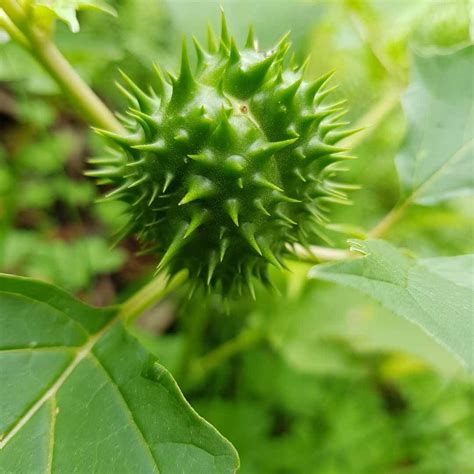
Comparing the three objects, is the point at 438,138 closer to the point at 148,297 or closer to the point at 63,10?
the point at 148,297

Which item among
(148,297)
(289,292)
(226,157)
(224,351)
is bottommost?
(224,351)

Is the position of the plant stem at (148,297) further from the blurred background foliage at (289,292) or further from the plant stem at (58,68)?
the blurred background foliage at (289,292)

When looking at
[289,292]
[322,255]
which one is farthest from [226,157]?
[289,292]

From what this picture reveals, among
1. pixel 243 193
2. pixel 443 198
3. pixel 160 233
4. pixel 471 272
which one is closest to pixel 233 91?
pixel 243 193

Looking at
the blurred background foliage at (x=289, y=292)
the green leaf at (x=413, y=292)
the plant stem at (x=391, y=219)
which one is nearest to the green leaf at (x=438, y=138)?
the plant stem at (x=391, y=219)

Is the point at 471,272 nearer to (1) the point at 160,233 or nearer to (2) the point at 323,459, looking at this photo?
(1) the point at 160,233

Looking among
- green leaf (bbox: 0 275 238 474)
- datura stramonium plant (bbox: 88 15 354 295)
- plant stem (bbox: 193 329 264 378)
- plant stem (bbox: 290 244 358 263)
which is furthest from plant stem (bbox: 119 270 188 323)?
plant stem (bbox: 193 329 264 378)
